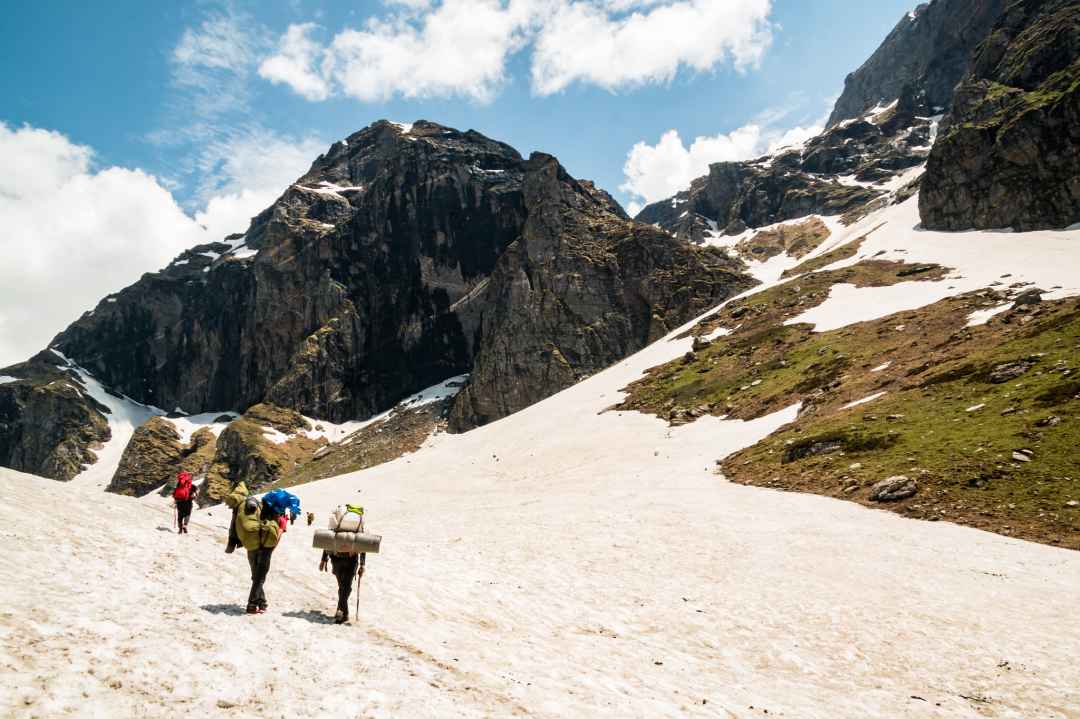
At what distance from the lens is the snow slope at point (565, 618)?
8375mm

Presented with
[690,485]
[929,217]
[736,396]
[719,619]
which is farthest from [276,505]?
[929,217]

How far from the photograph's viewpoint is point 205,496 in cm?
13162

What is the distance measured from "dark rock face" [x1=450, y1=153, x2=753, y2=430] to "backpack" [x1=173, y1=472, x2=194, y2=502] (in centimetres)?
11686

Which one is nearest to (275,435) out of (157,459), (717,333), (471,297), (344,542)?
(157,459)

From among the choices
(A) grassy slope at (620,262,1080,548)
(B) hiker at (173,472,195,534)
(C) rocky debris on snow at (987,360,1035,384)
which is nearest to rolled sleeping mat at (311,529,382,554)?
(B) hiker at (173,472,195,534)

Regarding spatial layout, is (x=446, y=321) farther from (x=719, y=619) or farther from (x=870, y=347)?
(x=719, y=619)

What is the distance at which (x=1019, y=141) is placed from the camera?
387 ft

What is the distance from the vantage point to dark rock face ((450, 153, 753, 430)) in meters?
142

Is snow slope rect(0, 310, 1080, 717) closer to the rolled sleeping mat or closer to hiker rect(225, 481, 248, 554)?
hiker rect(225, 481, 248, 554)

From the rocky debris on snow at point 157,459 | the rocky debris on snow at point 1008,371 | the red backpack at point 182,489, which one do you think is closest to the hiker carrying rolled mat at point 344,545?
the red backpack at point 182,489

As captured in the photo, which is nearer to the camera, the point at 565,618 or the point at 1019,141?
the point at 565,618

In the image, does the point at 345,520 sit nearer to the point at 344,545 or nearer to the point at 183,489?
the point at 344,545

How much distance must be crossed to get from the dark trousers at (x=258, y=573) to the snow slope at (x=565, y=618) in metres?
0.40

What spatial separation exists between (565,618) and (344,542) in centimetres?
758
